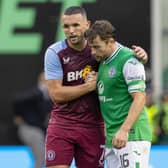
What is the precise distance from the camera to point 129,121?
6250mm

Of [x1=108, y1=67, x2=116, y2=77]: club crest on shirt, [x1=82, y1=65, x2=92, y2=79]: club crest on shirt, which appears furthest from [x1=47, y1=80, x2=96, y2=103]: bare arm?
[x1=108, y1=67, x2=116, y2=77]: club crest on shirt

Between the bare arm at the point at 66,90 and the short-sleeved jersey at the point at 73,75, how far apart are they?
60 mm

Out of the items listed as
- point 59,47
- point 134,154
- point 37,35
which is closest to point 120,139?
point 134,154

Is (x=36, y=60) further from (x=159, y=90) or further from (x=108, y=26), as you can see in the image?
(x=108, y=26)

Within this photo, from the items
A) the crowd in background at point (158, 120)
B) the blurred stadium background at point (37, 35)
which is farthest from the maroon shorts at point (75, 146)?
the blurred stadium background at point (37, 35)

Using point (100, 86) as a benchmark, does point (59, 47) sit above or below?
above

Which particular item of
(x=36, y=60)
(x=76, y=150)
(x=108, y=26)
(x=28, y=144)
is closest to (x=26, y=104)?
(x=28, y=144)

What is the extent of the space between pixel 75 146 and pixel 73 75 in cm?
61

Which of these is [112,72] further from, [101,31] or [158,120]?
[158,120]

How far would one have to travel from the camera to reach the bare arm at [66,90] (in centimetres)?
673

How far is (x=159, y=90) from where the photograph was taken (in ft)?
48.4

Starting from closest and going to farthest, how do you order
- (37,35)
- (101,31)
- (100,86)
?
(101,31) → (100,86) → (37,35)

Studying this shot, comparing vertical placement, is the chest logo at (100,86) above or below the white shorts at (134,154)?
above

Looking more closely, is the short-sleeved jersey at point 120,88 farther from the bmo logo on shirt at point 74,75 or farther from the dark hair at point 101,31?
the bmo logo on shirt at point 74,75
